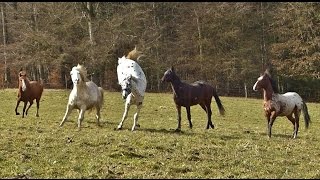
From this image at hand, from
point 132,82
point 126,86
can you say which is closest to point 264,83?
point 132,82

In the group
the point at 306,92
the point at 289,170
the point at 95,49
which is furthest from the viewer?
the point at 306,92

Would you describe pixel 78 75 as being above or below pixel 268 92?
above

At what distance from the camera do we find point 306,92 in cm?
4700

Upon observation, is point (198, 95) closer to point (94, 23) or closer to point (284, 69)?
point (94, 23)

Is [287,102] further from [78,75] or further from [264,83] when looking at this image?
[78,75]

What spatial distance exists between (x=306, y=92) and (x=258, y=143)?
1429 inches

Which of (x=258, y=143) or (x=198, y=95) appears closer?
(x=258, y=143)

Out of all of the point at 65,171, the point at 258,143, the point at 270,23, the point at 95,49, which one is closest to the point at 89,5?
the point at 95,49

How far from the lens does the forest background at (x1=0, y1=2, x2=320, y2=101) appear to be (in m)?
39.5

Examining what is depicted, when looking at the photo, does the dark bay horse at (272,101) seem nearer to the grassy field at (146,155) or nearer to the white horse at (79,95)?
the grassy field at (146,155)

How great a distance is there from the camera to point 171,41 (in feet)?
162

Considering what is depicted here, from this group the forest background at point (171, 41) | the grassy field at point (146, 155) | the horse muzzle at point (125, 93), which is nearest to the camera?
the grassy field at point (146, 155)

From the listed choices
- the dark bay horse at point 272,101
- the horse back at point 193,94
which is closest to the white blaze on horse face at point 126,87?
the horse back at point 193,94

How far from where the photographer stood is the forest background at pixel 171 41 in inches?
1555
